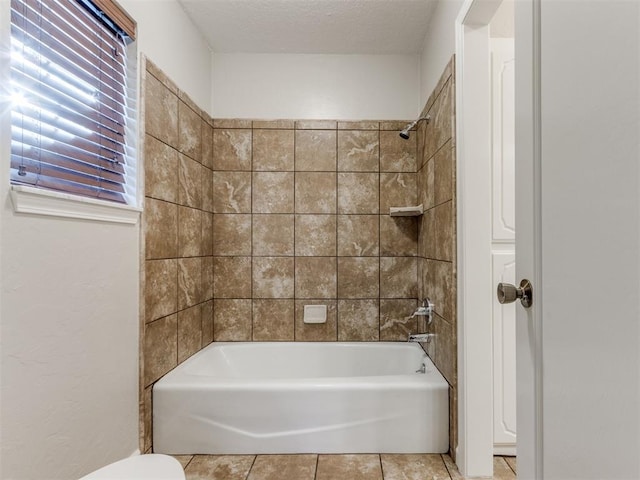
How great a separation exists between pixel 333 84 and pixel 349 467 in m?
2.34

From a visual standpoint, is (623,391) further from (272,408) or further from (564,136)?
(272,408)

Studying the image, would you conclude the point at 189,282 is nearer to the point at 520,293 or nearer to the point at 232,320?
the point at 232,320

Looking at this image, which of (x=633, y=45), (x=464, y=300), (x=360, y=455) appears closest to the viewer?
(x=633, y=45)

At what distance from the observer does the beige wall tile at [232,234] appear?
8.59ft

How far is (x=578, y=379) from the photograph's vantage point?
59 centimetres

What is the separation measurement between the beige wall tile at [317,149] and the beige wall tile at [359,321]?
974mm

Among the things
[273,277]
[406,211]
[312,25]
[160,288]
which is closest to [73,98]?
[160,288]

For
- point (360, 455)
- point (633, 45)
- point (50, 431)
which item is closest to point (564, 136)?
point (633, 45)

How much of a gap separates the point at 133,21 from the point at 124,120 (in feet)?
1.45

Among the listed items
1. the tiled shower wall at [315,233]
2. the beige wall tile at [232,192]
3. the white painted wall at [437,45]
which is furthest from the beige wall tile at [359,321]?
the white painted wall at [437,45]

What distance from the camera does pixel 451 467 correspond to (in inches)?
66.9

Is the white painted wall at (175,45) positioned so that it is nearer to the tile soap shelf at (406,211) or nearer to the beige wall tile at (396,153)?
the beige wall tile at (396,153)

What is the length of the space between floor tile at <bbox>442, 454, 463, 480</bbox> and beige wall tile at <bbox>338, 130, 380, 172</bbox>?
1763 millimetres

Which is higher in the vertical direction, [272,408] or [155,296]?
[155,296]
